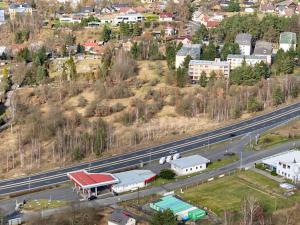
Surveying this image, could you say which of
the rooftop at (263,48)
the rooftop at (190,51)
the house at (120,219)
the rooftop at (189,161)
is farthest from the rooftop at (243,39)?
the house at (120,219)

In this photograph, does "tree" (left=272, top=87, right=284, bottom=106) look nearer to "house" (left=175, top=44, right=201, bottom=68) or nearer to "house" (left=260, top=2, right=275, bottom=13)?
"house" (left=175, top=44, right=201, bottom=68)

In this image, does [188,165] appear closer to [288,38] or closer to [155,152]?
[155,152]

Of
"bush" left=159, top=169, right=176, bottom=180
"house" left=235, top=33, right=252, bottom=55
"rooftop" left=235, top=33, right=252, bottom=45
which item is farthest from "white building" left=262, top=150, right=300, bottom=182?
"rooftop" left=235, top=33, right=252, bottom=45

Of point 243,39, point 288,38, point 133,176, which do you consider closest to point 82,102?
point 133,176

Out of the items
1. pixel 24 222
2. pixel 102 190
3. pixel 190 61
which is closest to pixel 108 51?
pixel 190 61

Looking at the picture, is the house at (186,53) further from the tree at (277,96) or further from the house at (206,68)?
the tree at (277,96)

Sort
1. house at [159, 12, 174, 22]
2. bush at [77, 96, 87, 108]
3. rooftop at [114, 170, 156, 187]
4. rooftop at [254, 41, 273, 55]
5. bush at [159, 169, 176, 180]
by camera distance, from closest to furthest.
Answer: rooftop at [114, 170, 156, 187] < bush at [159, 169, 176, 180] < bush at [77, 96, 87, 108] < rooftop at [254, 41, 273, 55] < house at [159, 12, 174, 22]

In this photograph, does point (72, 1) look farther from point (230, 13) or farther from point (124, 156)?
point (124, 156)
